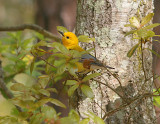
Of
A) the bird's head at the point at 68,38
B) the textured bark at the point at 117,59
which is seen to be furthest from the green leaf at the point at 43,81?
the bird's head at the point at 68,38

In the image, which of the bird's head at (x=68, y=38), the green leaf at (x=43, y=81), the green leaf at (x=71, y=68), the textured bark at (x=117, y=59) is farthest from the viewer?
the bird's head at (x=68, y=38)

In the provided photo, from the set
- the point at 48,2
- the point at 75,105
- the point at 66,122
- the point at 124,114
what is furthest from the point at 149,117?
the point at 48,2

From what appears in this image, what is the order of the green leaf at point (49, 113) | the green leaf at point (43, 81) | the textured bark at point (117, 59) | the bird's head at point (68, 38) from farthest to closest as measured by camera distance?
the bird's head at point (68, 38)
the textured bark at point (117, 59)
the green leaf at point (43, 81)
the green leaf at point (49, 113)

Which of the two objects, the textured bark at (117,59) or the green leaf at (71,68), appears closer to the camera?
the green leaf at (71,68)

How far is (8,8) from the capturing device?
44.0ft

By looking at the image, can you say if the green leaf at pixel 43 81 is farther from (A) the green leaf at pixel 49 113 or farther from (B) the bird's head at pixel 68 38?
(B) the bird's head at pixel 68 38

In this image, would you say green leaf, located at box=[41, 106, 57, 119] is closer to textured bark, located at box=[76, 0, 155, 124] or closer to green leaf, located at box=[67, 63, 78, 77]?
green leaf, located at box=[67, 63, 78, 77]

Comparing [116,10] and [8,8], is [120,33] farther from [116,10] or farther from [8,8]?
[8,8]

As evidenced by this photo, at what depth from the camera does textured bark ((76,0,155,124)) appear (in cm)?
151

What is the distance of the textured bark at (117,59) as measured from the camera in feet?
4.95

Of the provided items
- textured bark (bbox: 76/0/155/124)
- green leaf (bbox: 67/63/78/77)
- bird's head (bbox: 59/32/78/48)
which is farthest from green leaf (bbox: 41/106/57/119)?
bird's head (bbox: 59/32/78/48)

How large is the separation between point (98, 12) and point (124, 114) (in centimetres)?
76

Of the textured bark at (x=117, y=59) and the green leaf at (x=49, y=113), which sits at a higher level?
the textured bark at (x=117, y=59)

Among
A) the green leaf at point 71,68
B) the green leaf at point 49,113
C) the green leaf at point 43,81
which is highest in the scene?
the green leaf at point 71,68
